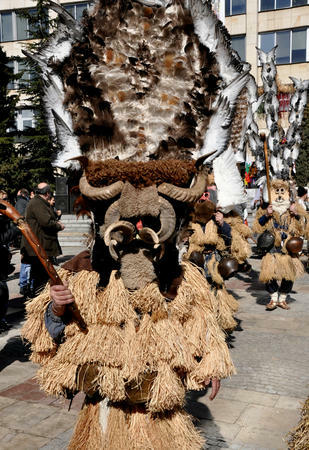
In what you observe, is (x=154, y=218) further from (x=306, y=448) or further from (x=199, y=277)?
(x=306, y=448)

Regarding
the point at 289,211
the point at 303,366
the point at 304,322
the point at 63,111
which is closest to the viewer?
the point at 63,111

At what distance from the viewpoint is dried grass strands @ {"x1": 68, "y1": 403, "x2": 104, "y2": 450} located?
8.50ft

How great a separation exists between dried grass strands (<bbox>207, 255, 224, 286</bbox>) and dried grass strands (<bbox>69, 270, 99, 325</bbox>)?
4063 millimetres

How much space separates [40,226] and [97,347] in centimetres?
614

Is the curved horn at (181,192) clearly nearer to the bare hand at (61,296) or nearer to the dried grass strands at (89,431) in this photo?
the bare hand at (61,296)

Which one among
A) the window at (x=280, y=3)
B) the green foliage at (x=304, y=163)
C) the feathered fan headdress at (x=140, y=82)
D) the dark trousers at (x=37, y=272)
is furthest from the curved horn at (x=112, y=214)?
the window at (x=280, y=3)

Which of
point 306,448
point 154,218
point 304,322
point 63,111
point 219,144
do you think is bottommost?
point 304,322

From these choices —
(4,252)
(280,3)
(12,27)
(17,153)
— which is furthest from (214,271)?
(12,27)

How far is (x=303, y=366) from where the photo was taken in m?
5.76

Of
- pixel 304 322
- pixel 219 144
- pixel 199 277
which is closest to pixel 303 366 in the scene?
pixel 304 322

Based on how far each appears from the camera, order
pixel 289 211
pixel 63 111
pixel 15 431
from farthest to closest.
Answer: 1. pixel 289 211
2. pixel 15 431
3. pixel 63 111

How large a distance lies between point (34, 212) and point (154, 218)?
6.01m

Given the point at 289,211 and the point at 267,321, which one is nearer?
the point at 267,321

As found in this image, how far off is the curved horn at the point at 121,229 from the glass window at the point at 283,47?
3134 cm
